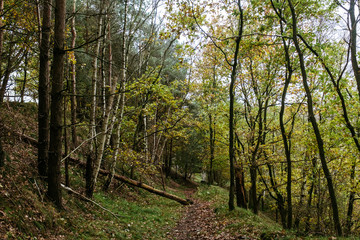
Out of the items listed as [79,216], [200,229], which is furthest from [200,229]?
[79,216]

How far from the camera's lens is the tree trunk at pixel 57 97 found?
238 inches

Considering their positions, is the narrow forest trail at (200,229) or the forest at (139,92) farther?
the narrow forest trail at (200,229)

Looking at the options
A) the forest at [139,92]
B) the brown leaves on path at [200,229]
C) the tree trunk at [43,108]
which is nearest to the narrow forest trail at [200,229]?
the brown leaves on path at [200,229]

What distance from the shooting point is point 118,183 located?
1401 cm

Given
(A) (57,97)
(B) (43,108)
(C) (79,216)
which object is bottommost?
(C) (79,216)

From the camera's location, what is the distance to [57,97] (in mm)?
6105

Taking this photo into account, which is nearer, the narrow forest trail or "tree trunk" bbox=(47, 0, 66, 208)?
"tree trunk" bbox=(47, 0, 66, 208)

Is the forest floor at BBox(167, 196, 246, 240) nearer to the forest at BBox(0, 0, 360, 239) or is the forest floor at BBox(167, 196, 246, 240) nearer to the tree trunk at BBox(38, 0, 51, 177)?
the forest at BBox(0, 0, 360, 239)

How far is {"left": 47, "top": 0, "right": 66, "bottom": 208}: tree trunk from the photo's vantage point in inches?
238

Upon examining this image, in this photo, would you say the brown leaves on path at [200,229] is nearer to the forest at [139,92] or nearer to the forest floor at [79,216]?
the forest floor at [79,216]

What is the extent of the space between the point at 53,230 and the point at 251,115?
12004 millimetres

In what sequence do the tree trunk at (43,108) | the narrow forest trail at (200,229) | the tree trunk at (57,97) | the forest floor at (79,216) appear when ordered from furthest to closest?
the narrow forest trail at (200,229)
the tree trunk at (43,108)
the tree trunk at (57,97)
the forest floor at (79,216)

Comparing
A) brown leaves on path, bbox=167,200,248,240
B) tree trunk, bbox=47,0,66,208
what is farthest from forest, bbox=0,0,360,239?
brown leaves on path, bbox=167,200,248,240

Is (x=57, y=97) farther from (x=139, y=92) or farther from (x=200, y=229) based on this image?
(x=200, y=229)
